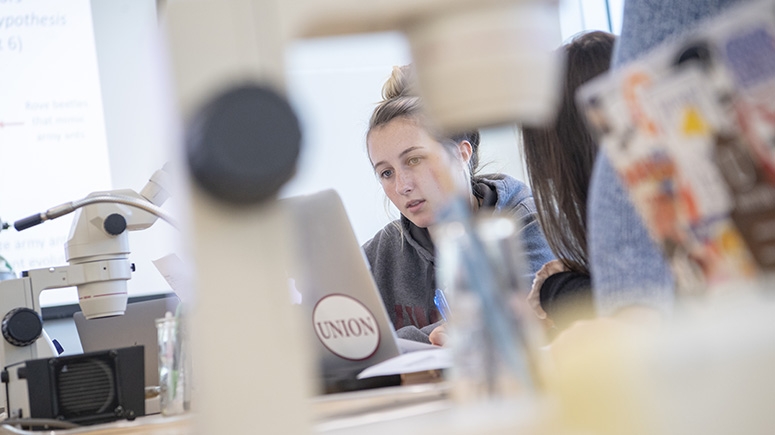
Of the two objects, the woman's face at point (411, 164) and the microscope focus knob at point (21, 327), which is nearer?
the microscope focus knob at point (21, 327)

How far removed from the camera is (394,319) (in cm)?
257

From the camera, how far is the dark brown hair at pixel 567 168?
5.07 feet

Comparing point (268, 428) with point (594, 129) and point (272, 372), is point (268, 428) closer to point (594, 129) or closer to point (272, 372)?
point (272, 372)

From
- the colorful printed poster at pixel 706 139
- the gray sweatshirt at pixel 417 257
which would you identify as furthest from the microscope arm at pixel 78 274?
the colorful printed poster at pixel 706 139

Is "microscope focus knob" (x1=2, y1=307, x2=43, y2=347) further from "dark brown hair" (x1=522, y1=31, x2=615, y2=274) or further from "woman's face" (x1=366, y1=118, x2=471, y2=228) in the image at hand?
"woman's face" (x1=366, y1=118, x2=471, y2=228)

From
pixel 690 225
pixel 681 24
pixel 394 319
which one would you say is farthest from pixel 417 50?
pixel 394 319

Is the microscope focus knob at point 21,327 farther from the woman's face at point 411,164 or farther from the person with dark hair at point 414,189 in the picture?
the woman's face at point 411,164

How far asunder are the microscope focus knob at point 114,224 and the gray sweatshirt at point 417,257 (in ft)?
2.78

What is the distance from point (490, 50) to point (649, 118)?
0.30 ft

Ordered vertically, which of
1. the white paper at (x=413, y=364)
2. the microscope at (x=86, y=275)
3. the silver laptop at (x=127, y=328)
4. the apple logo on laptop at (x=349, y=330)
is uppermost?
the microscope at (x=86, y=275)

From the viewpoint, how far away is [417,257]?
2695 mm

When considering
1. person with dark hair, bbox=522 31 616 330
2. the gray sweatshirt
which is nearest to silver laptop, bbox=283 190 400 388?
person with dark hair, bbox=522 31 616 330

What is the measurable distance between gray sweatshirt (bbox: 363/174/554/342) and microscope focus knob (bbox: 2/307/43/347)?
948mm

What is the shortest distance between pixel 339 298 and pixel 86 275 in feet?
2.36
